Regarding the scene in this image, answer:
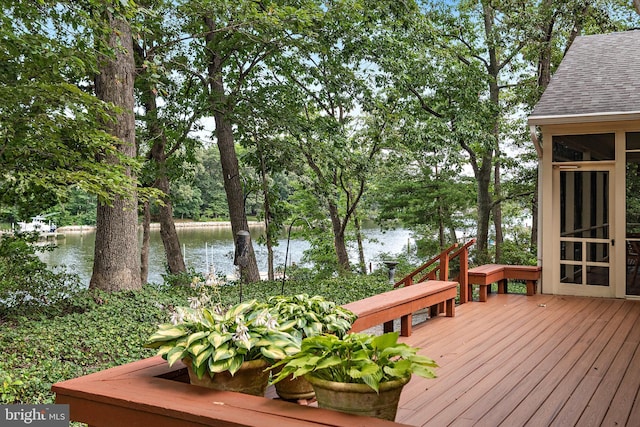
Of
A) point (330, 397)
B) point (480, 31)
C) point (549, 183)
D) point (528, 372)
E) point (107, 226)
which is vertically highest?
point (480, 31)

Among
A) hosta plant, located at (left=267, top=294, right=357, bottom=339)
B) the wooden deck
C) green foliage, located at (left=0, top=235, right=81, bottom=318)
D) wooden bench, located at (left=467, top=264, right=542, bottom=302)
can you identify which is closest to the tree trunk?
wooden bench, located at (left=467, top=264, right=542, bottom=302)

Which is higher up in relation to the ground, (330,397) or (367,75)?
(367,75)

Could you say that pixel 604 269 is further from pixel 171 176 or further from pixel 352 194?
pixel 352 194

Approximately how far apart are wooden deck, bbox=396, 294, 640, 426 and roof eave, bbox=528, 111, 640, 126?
95.8 inches

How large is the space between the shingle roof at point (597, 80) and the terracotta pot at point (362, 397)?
630 cm

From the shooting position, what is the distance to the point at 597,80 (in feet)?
27.3

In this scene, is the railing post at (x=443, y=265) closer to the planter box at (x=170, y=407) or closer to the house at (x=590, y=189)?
the house at (x=590, y=189)

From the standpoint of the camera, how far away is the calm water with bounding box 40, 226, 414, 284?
20475mm

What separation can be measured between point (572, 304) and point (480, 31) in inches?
494

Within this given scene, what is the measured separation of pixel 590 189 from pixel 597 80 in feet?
6.38

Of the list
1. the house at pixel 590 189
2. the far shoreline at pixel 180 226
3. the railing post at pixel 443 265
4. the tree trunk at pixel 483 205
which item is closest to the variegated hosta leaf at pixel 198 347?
the railing post at pixel 443 265

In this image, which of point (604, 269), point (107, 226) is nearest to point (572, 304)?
point (604, 269)

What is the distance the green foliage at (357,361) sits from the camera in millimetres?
2084

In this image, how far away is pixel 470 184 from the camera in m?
Result: 17.6
